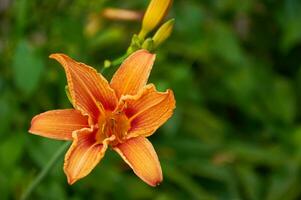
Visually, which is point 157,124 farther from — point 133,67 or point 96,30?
point 96,30

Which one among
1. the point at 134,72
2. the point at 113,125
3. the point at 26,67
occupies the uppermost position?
the point at 134,72

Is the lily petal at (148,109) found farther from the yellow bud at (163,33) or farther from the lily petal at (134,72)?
the yellow bud at (163,33)

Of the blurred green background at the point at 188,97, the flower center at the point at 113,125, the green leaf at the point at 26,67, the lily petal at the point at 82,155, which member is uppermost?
the lily petal at the point at 82,155

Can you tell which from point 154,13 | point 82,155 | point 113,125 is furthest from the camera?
point 154,13

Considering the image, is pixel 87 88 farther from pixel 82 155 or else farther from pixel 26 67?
pixel 26 67

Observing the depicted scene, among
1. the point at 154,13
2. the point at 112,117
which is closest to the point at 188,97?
the point at 154,13

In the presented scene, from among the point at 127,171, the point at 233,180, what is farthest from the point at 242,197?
the point at 127,171

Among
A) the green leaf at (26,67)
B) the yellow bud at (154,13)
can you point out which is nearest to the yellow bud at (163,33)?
the yellow bud at (154,13)
